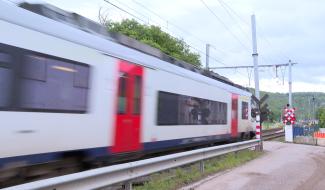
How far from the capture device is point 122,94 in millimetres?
10680

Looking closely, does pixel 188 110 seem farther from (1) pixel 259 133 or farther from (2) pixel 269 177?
(1) pixel 259 133

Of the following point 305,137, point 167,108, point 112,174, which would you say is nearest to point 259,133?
point 167,108

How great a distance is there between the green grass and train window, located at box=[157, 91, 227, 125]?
1.38 metres

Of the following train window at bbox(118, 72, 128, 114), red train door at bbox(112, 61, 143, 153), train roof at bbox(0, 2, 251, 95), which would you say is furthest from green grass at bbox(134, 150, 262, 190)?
train roof at bbox(0, 2, 251, 95)

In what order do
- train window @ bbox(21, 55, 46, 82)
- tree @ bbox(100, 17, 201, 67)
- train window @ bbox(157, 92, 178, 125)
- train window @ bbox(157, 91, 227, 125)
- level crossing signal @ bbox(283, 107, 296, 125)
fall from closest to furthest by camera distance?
train window @ bbox(21, 55, 46, 82) → train window @ bbox(157, 92, 178, 125) → train window @ bbox(157, 91, 227, 125) → level crossing signal @ bbox(283, 107, 296, 125) → tree @ bbox(100, 17, 201, 67)

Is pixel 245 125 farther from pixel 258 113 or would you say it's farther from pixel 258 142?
pixel 258 142

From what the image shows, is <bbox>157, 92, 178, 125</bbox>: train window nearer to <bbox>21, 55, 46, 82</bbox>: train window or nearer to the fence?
<bbox>21, 55, 46, 82</bbox>: train window

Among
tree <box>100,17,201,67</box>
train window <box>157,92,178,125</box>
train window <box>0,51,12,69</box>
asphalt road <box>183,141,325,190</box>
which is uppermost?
tree <box>100,17,201,67</box>

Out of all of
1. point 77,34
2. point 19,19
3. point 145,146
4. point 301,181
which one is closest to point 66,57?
point 77,34

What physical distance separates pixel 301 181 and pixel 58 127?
5732 millimetres

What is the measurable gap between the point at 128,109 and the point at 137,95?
57 centimetres

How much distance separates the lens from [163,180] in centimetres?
976

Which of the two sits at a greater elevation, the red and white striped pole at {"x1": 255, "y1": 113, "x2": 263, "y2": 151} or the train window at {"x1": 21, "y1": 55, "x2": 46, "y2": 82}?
the train window at {"x1": 21, "y1": 55, "x2": 46, "y2": 82}

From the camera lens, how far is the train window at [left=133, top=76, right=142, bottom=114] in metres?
11.3
